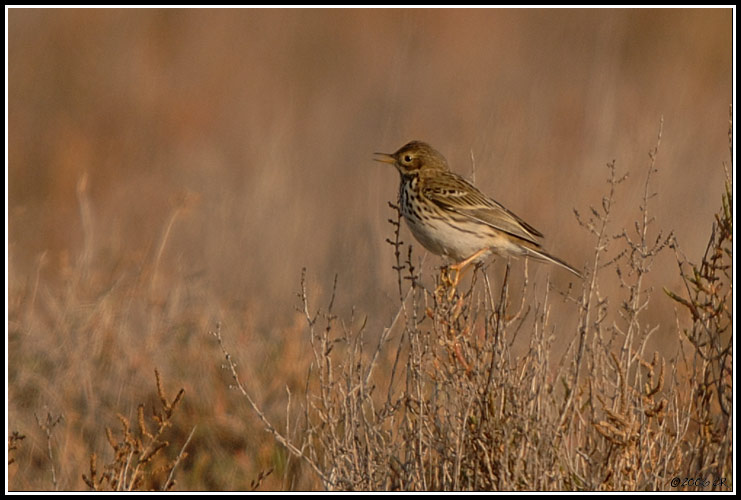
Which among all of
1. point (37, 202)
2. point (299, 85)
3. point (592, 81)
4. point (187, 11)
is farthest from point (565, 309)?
point (187, 11)

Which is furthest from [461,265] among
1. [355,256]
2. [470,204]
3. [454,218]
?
[355,256]

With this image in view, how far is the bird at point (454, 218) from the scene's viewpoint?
6.53m

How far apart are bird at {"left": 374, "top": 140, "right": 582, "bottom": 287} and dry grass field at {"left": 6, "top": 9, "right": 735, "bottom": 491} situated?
8.6 inches

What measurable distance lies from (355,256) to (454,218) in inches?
127

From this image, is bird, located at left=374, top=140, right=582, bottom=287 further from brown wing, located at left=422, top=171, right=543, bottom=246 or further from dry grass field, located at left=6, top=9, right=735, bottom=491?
dry grass field, located at left=6, top=9, right=735, bottom=491

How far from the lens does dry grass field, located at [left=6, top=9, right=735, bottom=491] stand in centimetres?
461

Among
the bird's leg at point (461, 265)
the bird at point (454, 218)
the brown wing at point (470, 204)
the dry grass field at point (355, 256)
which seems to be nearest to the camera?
the dry grass field at point (355, 256)

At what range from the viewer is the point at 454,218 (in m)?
6.60

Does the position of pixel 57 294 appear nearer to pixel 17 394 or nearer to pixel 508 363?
pixel 17 394

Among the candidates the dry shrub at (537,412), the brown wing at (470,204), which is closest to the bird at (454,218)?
the brown wing at (470,204)

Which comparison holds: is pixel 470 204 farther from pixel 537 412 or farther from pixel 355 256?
pixel 355 256

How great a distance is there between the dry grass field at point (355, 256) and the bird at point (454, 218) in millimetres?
219

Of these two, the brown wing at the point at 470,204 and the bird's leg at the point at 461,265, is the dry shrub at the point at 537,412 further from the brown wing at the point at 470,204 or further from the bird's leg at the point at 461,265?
the brown wing at the point at 470,204

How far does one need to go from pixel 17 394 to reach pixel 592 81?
9533mm
